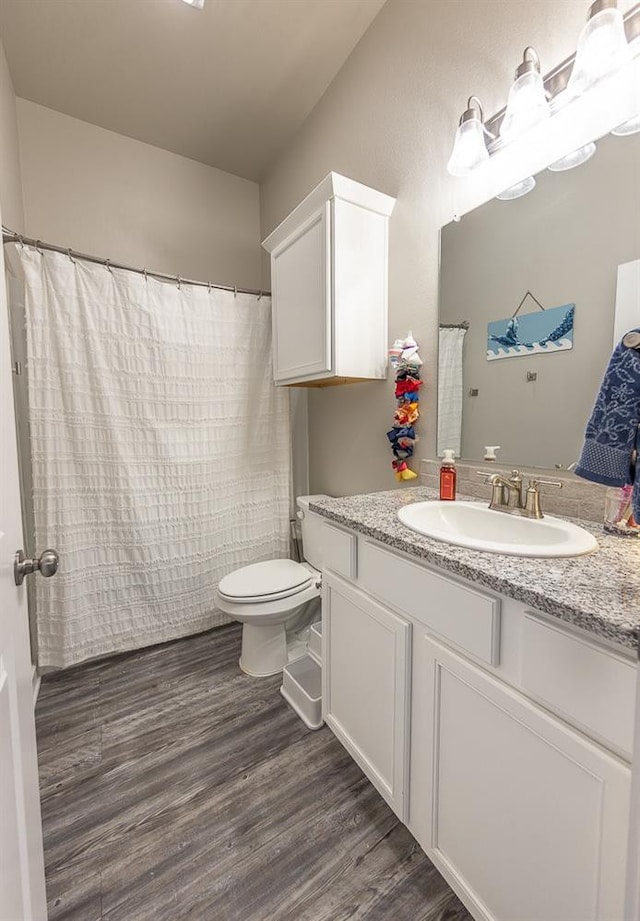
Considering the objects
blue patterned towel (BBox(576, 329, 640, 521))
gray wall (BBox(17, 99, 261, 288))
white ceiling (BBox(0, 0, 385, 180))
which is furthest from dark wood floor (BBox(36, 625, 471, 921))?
white ceiling (BBox(0, 0, 385, 180))

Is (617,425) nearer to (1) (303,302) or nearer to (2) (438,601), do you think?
(2) (438,601)

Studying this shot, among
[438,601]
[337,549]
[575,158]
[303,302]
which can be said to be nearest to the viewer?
[438,601]

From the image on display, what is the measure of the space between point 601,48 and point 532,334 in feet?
2.14

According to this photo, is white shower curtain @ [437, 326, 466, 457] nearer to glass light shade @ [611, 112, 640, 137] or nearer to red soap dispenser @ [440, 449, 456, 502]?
red soap dispenser @ [440, 449, 456, 502]

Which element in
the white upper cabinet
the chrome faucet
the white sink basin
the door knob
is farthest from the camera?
the white upper cabinet

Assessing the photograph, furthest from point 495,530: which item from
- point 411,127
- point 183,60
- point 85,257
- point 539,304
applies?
point 183,60

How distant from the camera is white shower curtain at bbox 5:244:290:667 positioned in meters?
1.73

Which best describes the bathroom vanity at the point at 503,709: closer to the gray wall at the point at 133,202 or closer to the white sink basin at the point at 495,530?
the white sink basin at the point at 495,530

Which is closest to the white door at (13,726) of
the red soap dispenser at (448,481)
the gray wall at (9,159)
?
the red soap dispenser at (448,481)

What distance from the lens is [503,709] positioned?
0.75 metres

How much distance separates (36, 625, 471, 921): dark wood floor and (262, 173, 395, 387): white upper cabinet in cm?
147

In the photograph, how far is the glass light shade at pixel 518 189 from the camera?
3.80 feet

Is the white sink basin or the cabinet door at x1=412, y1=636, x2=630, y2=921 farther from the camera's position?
the white sink basin

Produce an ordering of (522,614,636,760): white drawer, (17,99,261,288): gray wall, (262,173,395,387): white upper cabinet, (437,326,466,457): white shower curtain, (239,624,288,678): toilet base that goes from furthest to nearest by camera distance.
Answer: (17,99,261,288): gray wall, (239,624,288,678): toilet base, (262,173,395,387): white upper cabinet, (437,326,466,457): white shower curtain, (522,614,636,760): white drawer
